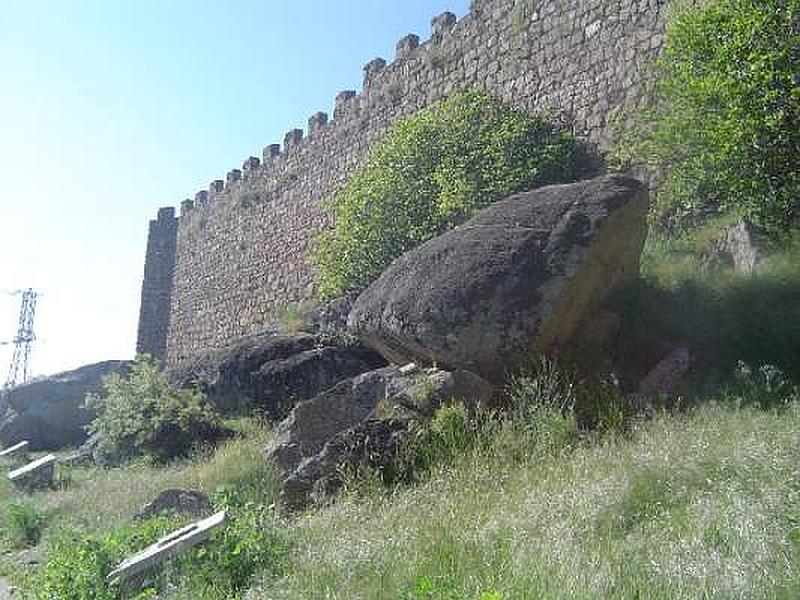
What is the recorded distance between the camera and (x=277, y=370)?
1162 cm

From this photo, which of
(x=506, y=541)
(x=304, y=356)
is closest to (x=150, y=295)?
(x=304, y=356)

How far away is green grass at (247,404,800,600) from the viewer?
152 inches

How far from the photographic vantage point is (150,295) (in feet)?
86.9

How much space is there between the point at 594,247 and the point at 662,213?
2873 mm

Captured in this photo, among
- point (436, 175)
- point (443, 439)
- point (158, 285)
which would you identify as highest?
point (158, 285)

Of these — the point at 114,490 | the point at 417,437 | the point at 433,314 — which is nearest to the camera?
the point at 417,437

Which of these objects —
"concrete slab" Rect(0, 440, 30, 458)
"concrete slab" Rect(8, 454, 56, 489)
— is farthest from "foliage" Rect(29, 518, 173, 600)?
"concrete slab" Rect(0, 440, 30, 458)

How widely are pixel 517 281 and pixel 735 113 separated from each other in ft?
9.12

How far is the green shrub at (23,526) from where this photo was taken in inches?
350

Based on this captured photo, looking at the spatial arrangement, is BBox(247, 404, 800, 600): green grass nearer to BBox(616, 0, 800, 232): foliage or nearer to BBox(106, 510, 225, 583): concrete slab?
BBox(106, 510, 225, 583): concrete slab

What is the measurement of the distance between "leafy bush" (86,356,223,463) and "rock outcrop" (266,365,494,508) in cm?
376

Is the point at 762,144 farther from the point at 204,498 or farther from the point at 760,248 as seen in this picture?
the point at 204,498

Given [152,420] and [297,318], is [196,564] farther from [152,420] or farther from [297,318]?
[297,318]

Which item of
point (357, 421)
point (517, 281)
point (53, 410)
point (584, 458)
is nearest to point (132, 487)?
point (357, 421)
